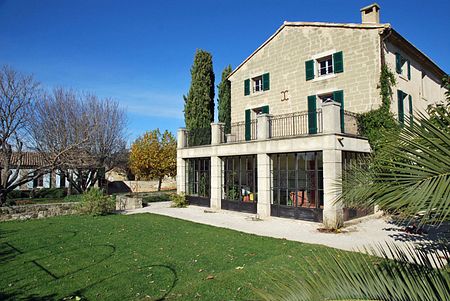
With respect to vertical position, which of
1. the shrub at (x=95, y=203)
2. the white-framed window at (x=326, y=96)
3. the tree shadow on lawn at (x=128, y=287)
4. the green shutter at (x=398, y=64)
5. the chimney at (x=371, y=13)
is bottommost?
the tree shadow on lawn at (x=128, y=287)

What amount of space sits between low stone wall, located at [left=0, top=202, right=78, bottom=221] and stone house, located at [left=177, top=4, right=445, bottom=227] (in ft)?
22.1

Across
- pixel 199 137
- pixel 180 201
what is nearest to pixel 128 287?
pixel 180 201

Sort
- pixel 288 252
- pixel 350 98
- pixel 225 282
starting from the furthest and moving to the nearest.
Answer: pixel 350 98 < pixel 288 252 < pixel 225 282

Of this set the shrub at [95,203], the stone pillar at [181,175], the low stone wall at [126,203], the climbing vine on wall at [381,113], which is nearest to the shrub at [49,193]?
the low stone wall at [126,203]

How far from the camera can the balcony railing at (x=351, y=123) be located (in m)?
13.9

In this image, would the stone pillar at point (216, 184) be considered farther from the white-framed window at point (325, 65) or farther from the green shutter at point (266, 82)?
the white-framed window at point (325, 65)

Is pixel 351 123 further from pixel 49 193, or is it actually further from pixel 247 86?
pixel 49 193

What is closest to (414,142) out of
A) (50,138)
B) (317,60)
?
(317,60)

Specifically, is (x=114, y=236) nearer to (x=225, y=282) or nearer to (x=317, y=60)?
(x=225, y=282)

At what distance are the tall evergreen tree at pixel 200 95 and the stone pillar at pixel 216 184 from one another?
8533 mm

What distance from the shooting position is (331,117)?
11945 millimetres

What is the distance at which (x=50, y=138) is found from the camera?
77.5 ft

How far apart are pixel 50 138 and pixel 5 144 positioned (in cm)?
692

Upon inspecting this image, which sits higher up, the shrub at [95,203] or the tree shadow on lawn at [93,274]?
the shrub at [95,203]
